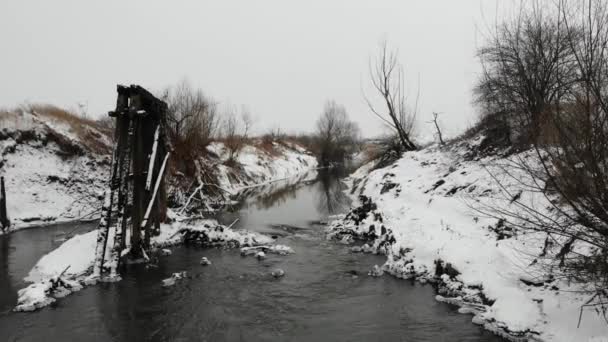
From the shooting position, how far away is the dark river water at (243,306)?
5.81m

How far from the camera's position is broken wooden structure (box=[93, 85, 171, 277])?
8391mm

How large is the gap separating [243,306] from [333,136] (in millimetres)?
51487

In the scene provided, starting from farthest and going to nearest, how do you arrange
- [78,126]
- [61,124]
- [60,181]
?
[78,126] → [61,124] → [60,181]

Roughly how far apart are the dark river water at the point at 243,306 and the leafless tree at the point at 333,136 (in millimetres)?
47265

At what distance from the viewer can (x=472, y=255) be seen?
7.72 m

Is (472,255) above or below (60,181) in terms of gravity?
below

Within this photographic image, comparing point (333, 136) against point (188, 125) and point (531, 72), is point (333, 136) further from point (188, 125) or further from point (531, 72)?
point (531, 72)

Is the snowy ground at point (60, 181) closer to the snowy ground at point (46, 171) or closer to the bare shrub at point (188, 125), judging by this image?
the snowy ground at point (46, 171)

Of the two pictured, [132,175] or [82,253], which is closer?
[82,253]

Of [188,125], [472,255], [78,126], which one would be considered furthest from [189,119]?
[472,255]

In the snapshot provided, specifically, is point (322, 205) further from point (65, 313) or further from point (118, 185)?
point (65, 313)

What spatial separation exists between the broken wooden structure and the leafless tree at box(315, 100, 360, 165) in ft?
155

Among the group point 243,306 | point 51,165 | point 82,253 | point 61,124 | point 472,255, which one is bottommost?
point 243,306

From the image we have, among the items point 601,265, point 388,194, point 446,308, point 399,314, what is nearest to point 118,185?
point 399,314
